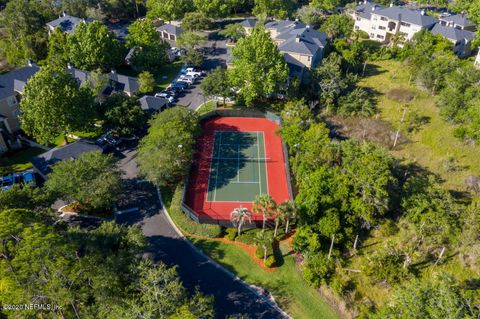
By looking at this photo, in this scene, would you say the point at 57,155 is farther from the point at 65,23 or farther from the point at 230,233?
the point at 65,23

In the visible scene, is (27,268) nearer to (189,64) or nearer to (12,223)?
(12,223)

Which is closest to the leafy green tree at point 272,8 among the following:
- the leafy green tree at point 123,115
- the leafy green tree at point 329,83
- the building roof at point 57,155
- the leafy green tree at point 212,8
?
the leafy green tree at point 212,8

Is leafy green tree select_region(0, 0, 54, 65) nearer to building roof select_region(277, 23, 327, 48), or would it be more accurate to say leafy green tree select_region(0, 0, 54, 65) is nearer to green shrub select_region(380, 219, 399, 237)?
building roof select_region(277, 23, 327, 48)

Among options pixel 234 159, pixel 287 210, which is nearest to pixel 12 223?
pixel 287 210

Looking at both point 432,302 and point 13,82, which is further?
point 13,82

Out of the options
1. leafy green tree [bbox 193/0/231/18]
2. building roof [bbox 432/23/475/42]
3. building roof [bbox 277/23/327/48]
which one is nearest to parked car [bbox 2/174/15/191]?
building roof [bbox 277/23/327/48]

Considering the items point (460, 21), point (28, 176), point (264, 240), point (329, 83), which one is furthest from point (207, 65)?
point (460, 21)
